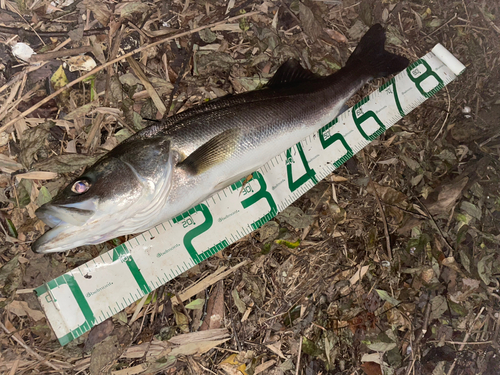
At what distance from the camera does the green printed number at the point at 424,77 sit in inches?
118

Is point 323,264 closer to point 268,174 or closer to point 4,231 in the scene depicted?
point 268,174

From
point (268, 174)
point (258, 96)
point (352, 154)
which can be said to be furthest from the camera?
point (352, 154)

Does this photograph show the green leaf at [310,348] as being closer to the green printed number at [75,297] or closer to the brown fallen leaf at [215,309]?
the brown fallen leaf at [215,309]

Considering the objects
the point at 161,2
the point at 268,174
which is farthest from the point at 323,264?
the point at 161,2

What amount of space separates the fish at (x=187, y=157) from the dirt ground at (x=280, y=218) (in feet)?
1.68

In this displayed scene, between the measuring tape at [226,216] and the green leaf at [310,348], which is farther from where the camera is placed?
the green leaf at [310,348]

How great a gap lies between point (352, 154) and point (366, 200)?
489mm

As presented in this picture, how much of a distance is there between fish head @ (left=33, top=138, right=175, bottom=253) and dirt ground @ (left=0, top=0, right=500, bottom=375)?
0.61 meters

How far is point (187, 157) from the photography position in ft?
7.28

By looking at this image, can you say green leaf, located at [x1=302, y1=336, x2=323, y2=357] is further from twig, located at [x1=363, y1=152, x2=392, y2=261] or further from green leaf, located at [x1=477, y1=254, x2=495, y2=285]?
green leaf, located at [x1=477, y1=254, x2=495, y2=285]

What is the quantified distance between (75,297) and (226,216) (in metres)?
1.28

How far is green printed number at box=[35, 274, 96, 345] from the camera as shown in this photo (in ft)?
7.59

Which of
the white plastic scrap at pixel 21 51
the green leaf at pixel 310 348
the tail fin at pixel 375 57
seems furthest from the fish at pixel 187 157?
the green leaf at pixel 310 348

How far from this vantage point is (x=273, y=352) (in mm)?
2758
